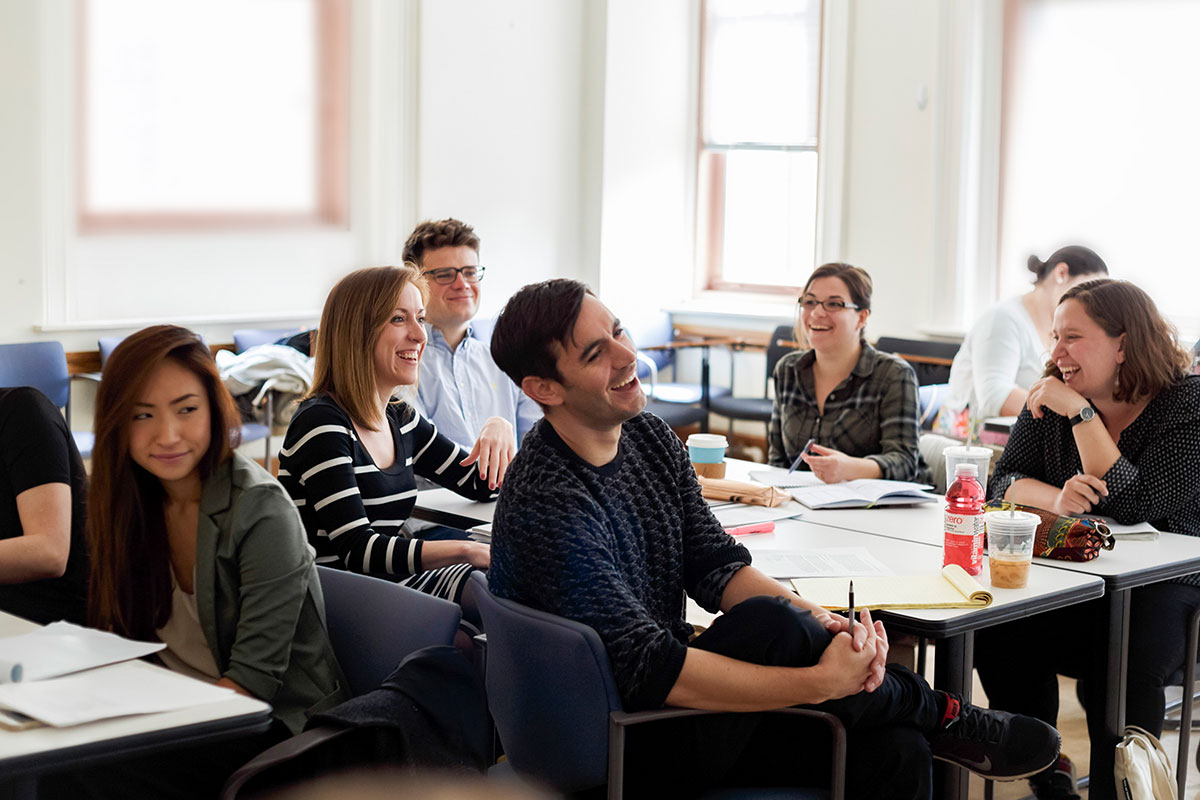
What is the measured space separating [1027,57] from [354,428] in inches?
188

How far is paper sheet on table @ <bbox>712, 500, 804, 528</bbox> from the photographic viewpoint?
2.93 m

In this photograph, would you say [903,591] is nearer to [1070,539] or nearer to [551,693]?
[1070,539]

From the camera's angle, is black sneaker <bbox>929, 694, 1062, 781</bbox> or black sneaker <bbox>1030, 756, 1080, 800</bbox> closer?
black sneaker <bbox>929, 694, 1062, 781</bbox>

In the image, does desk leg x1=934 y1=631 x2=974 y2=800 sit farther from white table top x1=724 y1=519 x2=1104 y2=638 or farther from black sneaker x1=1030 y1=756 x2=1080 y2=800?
black sneaker x1=1030 y1=756 x2=1080 y2=800

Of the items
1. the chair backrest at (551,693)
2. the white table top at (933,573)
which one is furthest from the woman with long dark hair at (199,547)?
the white table top at (933,573)

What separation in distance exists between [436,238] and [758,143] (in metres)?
4.21

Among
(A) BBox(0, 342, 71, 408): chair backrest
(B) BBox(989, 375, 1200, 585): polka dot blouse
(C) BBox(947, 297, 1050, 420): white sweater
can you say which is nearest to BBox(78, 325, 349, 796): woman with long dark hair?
(B) BBox(989, 375, 1200, 585): polka dot blouse

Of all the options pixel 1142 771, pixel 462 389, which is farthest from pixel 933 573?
pixel 462 389

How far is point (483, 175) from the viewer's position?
22.7 ft

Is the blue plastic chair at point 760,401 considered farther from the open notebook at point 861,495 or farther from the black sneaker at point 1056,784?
the black sneaker at point 1056,784

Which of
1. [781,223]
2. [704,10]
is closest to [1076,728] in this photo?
[781,223]

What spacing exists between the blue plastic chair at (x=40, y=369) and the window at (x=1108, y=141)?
14.4 ft

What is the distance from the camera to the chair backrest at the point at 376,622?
1992mm

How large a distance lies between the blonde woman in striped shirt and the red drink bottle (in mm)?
925
